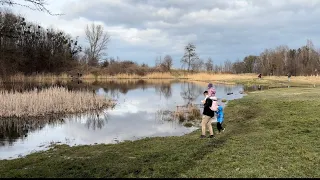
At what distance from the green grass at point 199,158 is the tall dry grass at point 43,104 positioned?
881 cm

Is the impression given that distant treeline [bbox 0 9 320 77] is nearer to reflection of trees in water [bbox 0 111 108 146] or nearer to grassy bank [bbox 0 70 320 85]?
grassy bank [bbox 0 70 320 85]

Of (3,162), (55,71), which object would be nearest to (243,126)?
(3,162)

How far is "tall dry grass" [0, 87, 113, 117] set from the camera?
18.6m

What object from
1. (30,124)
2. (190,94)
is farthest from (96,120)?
(190,94)


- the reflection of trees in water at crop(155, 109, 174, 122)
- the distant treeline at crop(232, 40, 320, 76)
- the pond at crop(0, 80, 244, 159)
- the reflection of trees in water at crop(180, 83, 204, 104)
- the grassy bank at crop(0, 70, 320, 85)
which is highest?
the distant treeline at crop(232, 40, 320, 76)

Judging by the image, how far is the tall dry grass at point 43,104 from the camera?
18594 millimetres

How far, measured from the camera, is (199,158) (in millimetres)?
7836

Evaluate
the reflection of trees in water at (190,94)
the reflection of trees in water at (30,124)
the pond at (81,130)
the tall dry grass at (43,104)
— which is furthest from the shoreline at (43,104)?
the reflection of trees in water at (190,94)

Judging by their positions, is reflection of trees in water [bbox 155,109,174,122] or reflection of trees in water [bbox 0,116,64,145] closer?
reflection of trees in water [bbox 0,116,64,145]

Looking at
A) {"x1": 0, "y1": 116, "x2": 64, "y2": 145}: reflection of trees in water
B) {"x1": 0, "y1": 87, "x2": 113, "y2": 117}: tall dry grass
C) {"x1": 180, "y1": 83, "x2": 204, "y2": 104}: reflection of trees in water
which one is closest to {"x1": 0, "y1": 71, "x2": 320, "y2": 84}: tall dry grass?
{"x1": 180, "y1": 83, "x2": 204, "y2": 104}: reflection of trees in water

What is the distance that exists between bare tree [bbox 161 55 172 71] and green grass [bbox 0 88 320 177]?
2868 inches

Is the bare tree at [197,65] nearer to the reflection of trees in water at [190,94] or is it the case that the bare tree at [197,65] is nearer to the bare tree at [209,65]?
the bare tree at [209,65]

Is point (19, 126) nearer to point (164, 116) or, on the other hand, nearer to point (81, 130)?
point (81, 130)

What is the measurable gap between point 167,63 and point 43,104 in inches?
2677
